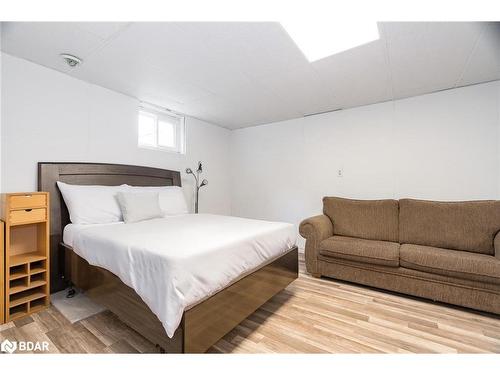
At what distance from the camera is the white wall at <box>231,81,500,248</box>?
2.59 metres

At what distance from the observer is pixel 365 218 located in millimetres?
2928

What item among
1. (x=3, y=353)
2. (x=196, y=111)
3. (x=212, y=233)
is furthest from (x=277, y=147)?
(x=3, y=353)

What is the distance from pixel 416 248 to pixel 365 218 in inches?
27.1

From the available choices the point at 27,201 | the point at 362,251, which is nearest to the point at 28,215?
the point at 27,201

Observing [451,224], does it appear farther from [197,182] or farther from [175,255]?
[197,182]

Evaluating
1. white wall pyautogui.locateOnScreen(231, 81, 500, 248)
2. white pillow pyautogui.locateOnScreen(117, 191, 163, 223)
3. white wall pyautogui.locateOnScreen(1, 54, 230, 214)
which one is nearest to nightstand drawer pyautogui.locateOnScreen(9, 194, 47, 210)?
white wall pyautogui.locateOnScreen(1, 54, 230, 214)

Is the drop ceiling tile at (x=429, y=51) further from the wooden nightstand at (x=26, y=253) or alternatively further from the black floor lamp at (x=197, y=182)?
the wooden nightstand at (x=26, y=253)

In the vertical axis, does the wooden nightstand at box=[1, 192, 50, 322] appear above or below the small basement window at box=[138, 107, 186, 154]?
below

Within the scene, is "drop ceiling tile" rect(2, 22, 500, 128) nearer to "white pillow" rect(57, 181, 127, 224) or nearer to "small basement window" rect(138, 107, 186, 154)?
"small basement window" rect(138, 107, 186, 154)

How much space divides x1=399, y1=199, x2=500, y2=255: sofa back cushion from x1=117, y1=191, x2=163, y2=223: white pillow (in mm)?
2990

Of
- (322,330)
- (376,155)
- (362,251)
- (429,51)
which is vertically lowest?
(322,330)

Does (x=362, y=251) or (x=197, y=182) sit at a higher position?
(x=197, y=182)

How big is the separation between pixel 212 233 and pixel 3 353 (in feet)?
4.85
